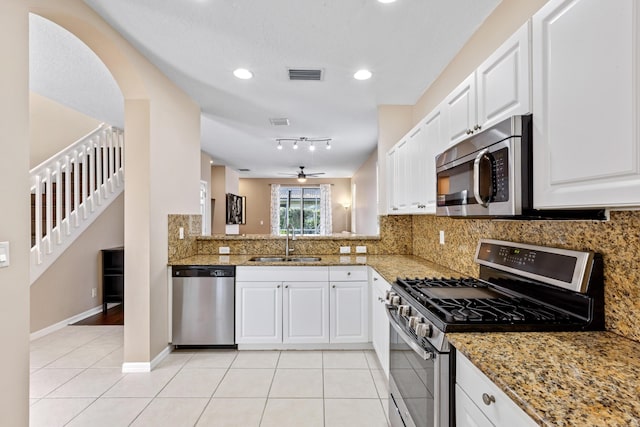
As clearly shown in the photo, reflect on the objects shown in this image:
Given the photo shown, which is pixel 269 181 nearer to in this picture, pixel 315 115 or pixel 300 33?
pixel 315 115

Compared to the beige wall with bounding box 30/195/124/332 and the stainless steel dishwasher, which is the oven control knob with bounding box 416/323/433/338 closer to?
the stainless steel dishwasher

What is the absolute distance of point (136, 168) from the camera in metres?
2.74

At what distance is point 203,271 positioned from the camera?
10.4ft

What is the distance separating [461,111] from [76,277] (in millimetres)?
4842

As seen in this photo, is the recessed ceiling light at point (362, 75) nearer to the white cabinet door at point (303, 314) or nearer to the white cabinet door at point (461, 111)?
the white cabinet door at point (461, 111)

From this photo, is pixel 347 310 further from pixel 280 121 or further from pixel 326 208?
pixel 326 208

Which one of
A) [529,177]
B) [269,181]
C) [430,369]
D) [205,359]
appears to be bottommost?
[205,359]

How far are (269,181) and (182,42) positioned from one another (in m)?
8.47

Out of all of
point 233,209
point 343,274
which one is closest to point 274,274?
point 343,274

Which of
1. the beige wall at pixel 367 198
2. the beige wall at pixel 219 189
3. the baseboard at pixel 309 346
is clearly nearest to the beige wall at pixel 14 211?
the baseboard at pixel 309 346

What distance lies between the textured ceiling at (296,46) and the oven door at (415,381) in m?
1.88

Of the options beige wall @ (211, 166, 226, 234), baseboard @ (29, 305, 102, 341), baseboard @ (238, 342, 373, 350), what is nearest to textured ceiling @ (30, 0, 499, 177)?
baseboard @ (238, 342, 373, 350)

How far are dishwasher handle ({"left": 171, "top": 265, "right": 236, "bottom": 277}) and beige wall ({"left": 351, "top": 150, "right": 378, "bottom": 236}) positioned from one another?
288cm

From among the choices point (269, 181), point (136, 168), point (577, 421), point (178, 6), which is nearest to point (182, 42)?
point (178, 6)
